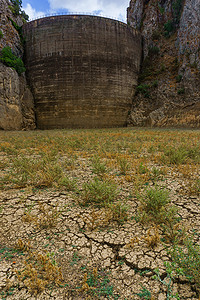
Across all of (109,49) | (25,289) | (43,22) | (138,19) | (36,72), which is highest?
(138,19)

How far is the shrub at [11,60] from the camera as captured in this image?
643 inches

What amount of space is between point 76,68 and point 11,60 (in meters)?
6.50

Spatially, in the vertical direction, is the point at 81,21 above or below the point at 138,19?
below

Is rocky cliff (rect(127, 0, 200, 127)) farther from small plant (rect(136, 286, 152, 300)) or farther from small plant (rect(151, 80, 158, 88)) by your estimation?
small plant (rect(136, 286, 152, 300))

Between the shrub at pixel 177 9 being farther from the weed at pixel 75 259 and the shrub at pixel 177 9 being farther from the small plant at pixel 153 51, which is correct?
the weed at pixel 75 259

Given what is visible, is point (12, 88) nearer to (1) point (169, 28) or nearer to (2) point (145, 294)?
(2) point (145, 294)

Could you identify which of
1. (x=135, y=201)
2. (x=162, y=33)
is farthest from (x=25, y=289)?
(x=162, y=33)

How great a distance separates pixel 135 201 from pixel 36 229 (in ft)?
4.39

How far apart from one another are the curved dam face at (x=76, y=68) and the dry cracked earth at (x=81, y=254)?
17.0 metres

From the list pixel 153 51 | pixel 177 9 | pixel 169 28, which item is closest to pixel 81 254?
pixel 153 51

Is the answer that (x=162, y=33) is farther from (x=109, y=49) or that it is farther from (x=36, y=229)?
(x=36, y=229)

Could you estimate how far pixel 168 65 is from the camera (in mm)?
20219

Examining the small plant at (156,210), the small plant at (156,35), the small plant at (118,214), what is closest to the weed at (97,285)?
the small plant at (118,214)

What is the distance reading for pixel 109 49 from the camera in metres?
18.5
